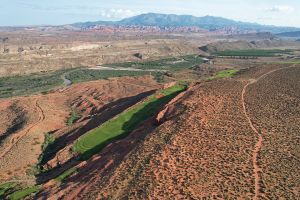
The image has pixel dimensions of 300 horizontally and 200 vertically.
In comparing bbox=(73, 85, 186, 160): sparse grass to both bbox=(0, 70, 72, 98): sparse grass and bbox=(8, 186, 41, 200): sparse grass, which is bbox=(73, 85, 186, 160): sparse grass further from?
bbox=(0, 70, 72, 98): sparse grass

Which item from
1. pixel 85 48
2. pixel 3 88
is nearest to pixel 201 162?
pixel 3 88

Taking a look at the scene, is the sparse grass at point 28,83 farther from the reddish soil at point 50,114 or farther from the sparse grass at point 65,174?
the sparse grass at point 65,174

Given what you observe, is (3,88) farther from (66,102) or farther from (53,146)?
(53,146)

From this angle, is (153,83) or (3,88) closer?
(153,83)

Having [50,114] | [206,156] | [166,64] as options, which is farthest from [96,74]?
[206,156]

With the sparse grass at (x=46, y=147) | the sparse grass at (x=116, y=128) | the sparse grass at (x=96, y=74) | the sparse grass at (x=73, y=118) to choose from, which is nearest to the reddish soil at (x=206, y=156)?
the sparse grass at (x=116, y=128)
